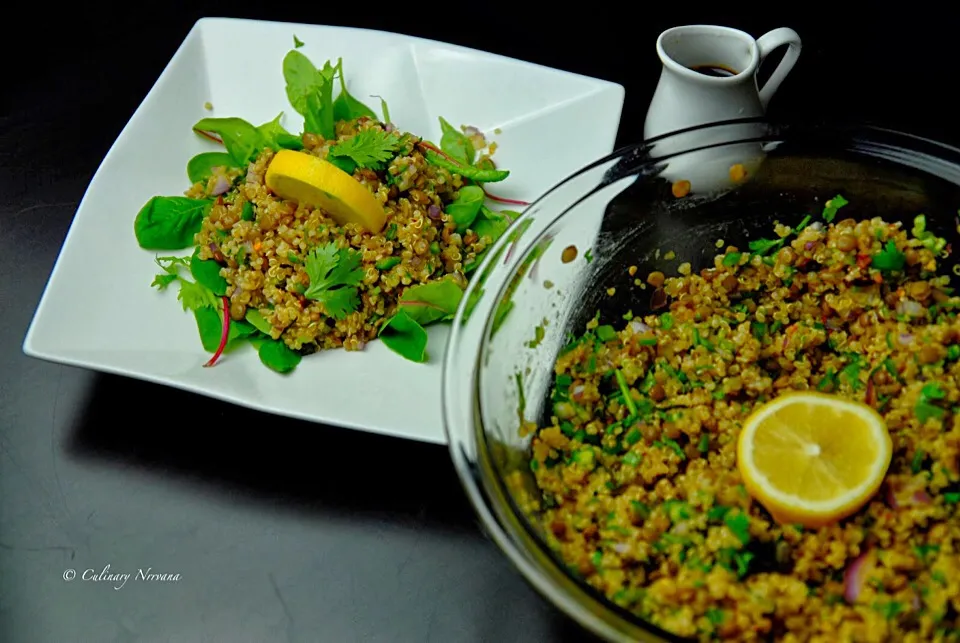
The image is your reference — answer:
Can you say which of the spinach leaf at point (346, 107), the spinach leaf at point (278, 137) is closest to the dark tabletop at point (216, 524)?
the spinach leaf at point (278, 137)

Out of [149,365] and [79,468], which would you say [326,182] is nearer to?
[149,365]

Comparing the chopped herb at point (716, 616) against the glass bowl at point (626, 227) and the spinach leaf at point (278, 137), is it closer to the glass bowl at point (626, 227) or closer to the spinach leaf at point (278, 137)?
the glass bowl at point (626, 227)

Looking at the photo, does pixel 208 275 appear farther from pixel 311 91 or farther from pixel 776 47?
pixel 776 47

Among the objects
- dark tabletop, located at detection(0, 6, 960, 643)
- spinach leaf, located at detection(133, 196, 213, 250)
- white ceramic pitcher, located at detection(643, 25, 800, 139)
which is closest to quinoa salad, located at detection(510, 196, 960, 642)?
dark tabletop, located at detection(0, 6, 960, 643)

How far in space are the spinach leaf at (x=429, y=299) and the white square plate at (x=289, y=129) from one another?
51 mm

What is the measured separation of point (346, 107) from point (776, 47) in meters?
0.95

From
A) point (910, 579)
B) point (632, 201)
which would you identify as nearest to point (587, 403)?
point (632, 201)

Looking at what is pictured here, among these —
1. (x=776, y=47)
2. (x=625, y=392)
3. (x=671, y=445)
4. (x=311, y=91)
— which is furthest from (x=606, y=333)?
(x=311, y=91)

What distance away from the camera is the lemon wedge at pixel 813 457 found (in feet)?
3.69

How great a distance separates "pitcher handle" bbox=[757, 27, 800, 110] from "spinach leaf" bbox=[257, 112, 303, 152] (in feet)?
3.29

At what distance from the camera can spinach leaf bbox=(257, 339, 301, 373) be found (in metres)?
1.57

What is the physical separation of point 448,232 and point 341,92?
458 mm

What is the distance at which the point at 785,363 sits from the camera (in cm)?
135

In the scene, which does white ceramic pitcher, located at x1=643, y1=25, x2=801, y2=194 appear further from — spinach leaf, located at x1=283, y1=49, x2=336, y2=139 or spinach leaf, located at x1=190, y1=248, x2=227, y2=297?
spinach leaf, located at x1=190, y1=248, x2=227, y2=297
